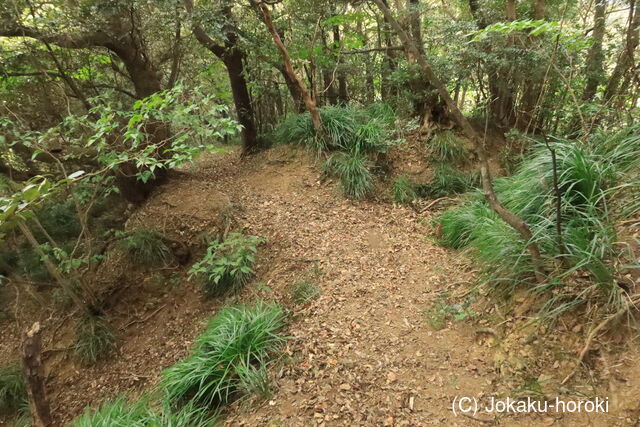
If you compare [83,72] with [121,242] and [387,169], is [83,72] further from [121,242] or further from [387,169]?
[387,169]

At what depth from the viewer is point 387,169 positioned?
606cm

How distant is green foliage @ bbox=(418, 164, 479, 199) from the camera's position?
5.69 m

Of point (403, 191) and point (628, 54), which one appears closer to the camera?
point (628, 54)

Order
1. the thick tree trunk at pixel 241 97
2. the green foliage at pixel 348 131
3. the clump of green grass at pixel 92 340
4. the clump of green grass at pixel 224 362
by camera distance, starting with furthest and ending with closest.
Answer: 1. the thick tree trunk at pixel 241 97
2. the green foliage at pixel 348 131
3. the clump of green grass at pixel 92 340
4. the clump of green grass at pixel 224 362

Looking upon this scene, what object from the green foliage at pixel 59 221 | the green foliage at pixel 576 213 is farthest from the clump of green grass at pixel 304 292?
the green foliage at pixel 59 221

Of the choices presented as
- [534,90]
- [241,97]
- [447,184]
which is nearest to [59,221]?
[241,97]

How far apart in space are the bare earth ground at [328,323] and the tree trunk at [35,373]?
1.05m

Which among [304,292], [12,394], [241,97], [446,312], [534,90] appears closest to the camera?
[446,312]

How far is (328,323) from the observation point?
324 cm

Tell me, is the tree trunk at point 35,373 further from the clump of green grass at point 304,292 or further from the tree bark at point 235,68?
the tree bark at point 235,68

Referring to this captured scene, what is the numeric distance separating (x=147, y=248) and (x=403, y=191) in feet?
13.8

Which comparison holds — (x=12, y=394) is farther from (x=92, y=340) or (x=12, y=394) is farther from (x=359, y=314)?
(x=359, y=314)

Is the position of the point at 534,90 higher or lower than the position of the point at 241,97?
lower

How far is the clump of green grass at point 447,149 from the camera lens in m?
6.06
